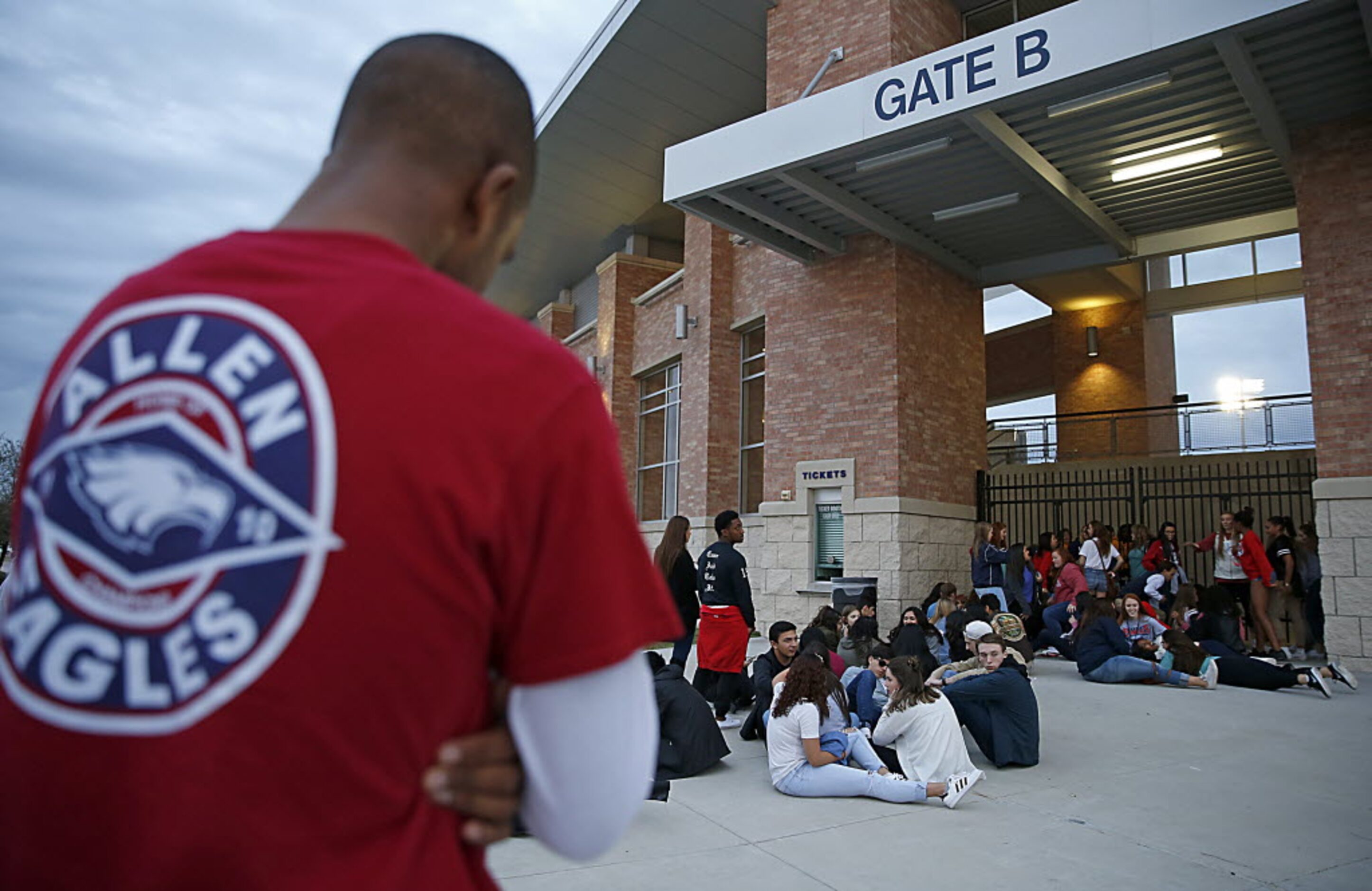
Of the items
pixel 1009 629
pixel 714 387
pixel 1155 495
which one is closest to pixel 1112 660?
pixel 1009 629

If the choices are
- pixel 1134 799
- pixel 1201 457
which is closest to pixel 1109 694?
pixel 1134 799

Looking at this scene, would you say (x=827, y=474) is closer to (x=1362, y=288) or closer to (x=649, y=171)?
(x=1362, y=288)

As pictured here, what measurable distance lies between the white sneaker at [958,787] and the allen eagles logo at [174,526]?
18.1 ft

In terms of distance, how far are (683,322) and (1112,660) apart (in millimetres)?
11324

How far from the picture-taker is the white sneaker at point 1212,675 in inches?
369

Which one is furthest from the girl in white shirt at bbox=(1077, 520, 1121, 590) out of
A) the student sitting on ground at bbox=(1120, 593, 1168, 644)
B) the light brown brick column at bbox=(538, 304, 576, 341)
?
the light brown brick column at bbox=(538, 304, 576, 341)

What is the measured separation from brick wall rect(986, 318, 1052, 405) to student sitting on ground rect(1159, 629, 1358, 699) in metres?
15.8

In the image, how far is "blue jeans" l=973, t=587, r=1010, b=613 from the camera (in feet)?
38.8

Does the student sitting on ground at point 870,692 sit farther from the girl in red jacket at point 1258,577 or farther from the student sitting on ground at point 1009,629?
the girl in red jacket at point 1258,577

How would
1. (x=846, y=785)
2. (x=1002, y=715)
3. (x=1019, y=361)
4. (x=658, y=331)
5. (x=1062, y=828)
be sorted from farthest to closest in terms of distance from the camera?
(x=1019, y=361) → (x=658, y=331) → (x=1002, y=715) → (x=846, y=785) → (x=1062, y=828)

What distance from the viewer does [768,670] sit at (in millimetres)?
7938

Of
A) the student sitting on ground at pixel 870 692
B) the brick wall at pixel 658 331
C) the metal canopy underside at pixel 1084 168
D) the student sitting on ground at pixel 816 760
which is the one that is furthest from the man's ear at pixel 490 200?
the brick wall at pixel 658 331

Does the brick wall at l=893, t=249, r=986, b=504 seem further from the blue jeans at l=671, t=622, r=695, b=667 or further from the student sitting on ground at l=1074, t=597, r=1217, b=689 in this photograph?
the blue jeans at l=671, t=622, r=695, b=667

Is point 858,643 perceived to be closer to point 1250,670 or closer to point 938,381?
point 1250,670
